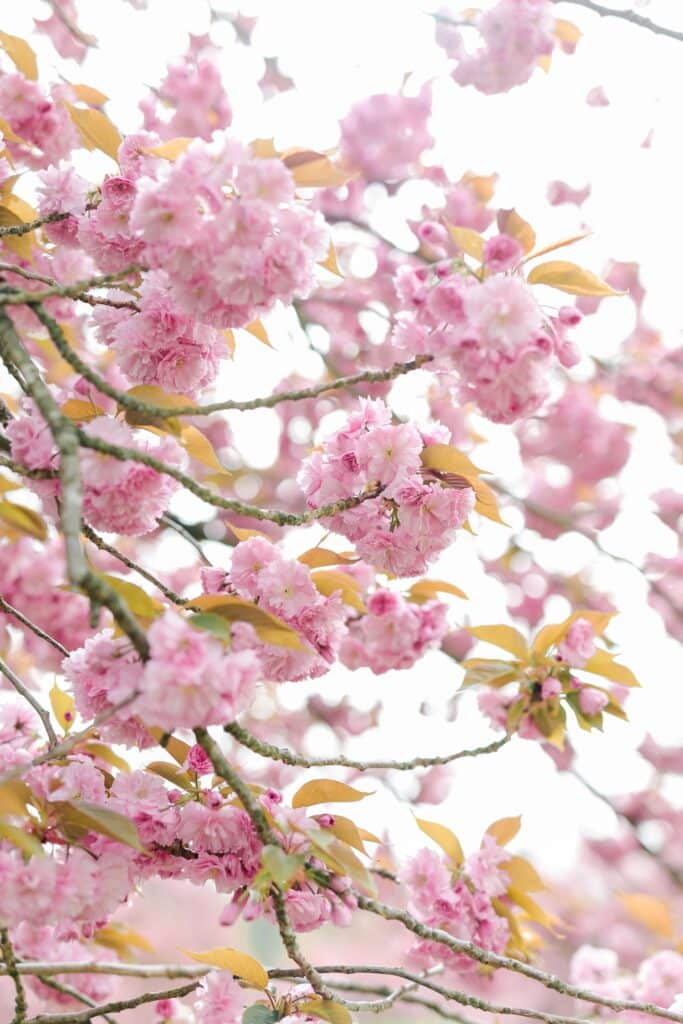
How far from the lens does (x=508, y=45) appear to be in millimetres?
3020

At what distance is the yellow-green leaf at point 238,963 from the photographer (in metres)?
1.35

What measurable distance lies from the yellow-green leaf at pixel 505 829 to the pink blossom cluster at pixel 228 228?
4.04 feet

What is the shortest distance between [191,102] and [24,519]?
132 inches

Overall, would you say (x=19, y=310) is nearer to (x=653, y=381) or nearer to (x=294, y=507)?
(x=294, y=507)

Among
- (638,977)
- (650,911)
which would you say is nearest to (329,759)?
(650,911)

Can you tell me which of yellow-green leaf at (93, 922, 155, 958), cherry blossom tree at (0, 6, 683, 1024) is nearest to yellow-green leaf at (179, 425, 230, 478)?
cherry blossom tree at (0, 6, 683, 1024)

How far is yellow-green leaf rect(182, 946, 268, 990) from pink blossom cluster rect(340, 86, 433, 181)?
4.00m

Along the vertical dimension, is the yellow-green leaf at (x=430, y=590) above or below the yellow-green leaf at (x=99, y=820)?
above

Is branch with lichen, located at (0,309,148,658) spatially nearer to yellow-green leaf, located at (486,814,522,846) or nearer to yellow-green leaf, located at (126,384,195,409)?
yellow-green leaf, located at (126,384,195,409)

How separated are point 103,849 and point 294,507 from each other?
133 inches

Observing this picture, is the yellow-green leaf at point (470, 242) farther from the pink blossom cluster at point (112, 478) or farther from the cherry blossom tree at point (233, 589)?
the pink blossom cluster at point (112, 478)

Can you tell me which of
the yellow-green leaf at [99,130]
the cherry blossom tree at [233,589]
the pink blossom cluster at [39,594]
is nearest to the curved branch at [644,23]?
the cherry blossom tree at [233,589]

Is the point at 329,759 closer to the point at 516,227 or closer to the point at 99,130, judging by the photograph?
the point at 516,227

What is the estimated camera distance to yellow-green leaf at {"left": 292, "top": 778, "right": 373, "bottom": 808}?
1365mm
